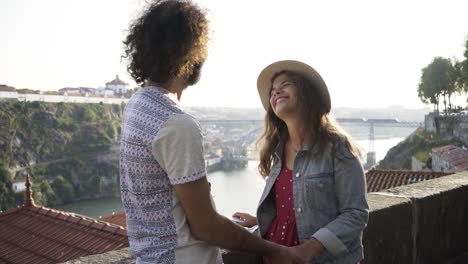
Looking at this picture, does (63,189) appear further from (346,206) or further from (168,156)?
(168,156)

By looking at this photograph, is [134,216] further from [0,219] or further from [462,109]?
[462,109]

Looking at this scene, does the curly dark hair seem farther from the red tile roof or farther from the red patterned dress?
the red tile roof

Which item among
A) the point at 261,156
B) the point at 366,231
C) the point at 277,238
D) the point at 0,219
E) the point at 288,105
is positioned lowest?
the point at 0,219

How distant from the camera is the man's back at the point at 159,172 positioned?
132cm

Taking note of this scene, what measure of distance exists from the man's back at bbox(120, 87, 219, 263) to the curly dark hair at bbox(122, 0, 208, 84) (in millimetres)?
75

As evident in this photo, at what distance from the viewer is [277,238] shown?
74.0 inches

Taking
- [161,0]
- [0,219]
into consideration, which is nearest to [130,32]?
[161,0]

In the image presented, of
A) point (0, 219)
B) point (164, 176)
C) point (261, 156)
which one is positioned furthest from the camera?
point (0, 219)

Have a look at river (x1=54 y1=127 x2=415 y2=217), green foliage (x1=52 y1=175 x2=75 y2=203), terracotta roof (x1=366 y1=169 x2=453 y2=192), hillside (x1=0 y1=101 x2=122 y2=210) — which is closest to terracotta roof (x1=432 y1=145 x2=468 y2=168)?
terracotta roof (x1=366 y1=169 x2=453 y2=192)

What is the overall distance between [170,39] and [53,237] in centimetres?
834

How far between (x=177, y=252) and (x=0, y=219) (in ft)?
34.2

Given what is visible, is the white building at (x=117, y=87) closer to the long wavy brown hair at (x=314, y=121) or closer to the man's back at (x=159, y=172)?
the long wavy brown hair at (x=314, y=121)

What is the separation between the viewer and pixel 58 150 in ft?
268

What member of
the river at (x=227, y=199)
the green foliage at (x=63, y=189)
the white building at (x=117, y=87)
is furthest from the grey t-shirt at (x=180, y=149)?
the white building at (x=117, y=87)
